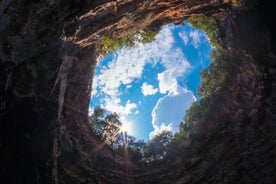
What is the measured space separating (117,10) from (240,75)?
8.15 metres

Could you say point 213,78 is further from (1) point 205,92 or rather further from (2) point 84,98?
(2) point 84,98

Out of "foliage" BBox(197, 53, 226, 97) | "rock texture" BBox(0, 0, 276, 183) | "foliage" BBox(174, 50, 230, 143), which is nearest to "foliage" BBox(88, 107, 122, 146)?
"rock texture" BBox(0, 0, 276, 183)

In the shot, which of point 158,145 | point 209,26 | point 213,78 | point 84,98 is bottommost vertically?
point 84,98

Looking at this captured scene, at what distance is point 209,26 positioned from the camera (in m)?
22.5

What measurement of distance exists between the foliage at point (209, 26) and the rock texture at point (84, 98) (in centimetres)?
352

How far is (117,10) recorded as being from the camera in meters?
11.0

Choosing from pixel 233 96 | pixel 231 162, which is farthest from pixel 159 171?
pixel 233 96

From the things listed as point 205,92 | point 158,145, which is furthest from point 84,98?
point 205,92

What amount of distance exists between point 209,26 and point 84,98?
1374cm

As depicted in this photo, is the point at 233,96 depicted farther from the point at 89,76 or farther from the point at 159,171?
the point at 89,76

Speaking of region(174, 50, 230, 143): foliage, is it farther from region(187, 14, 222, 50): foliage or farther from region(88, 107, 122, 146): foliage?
region(88, 107, 122, 146): foliage

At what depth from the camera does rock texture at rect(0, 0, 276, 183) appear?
822cm

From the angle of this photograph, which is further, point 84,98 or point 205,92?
point 205,92

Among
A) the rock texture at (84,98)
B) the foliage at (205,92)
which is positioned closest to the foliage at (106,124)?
the rock texture at (84,98)
